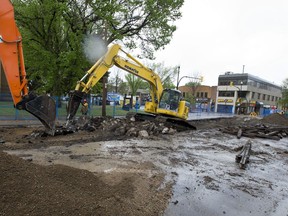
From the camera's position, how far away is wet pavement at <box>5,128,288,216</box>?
4.57 m

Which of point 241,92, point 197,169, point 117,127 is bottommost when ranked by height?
point 197,169

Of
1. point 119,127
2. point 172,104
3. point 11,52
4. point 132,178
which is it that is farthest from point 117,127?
point 132,178

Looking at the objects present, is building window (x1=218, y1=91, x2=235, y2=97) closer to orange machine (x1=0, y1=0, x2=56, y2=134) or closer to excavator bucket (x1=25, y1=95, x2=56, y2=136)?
excavator bucket (x1=25, y1=95, x2=56, y2=136)

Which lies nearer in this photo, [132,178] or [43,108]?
[132,178]

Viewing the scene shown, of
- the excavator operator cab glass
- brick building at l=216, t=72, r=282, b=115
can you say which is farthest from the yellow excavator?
brick building at l=216, t=72, r=282, b=115

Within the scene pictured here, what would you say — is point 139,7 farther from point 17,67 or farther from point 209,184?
point 209,184

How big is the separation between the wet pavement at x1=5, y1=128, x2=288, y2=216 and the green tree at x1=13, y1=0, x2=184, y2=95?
30.1 ft

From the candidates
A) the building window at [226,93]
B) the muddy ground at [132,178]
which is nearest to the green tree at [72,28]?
the muddy ground at [132,178]

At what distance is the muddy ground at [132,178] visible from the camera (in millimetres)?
3568

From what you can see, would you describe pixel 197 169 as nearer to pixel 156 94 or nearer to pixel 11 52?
pixel 11 52

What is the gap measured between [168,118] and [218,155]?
216 inches

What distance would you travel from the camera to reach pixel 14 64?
277 inches

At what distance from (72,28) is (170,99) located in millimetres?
8884

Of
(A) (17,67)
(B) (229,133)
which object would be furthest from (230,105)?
(A) (17,67)
